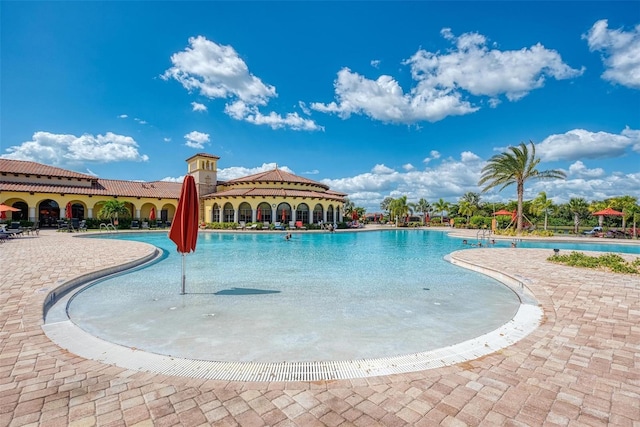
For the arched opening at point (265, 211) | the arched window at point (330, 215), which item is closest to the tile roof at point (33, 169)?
the arched opening at point (265, 211)

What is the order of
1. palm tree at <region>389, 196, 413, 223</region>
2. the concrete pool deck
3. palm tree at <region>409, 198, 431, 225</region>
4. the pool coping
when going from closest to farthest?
the concrete pool deck, the pool coping, palm tree at <region>389, 196, 413, 223</region>, palm tree at <region>409, 198, 431, 225</region>

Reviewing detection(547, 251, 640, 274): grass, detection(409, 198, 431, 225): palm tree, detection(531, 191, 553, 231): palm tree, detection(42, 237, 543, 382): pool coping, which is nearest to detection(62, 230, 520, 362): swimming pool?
detection(42, 237, 543, 382): pool coping

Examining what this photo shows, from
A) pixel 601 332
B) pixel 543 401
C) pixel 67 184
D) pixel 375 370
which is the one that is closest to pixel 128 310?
pixel 375 370

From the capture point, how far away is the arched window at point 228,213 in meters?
37.2

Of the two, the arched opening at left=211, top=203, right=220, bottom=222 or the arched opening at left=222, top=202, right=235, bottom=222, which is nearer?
the arched opening at left=222, top=202, right=235, bottom=222

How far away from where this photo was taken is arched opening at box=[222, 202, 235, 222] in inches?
1463

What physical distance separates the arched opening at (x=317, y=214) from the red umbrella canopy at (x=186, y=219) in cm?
3014

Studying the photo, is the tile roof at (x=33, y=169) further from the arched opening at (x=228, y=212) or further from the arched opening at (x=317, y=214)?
the arched opening at (x=317, y=214)

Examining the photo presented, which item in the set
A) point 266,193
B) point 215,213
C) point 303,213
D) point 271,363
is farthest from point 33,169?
point 271,363

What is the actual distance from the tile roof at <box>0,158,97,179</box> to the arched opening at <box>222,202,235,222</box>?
47.3 ft

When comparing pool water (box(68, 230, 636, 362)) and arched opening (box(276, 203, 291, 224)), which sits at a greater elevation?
arched opening (box(276, 203, 291, 224))

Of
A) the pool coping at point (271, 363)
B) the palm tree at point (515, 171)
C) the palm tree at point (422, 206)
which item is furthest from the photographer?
the palm tree at point (422, 206)

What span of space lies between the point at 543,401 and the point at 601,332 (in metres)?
2.75

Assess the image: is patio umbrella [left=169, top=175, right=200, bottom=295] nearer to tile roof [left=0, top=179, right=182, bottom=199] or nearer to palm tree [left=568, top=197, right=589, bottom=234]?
tile roof [left=0, top=179, right=182, bottom=199]
